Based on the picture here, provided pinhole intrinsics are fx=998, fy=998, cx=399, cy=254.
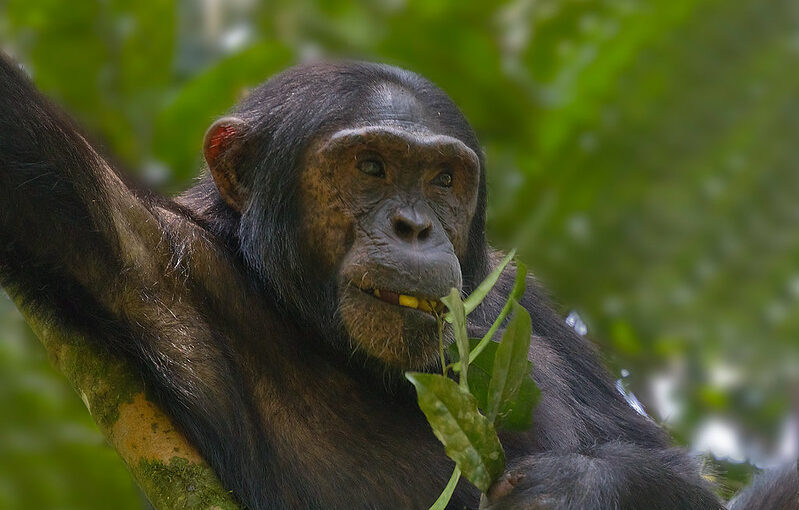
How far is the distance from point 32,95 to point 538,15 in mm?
4695

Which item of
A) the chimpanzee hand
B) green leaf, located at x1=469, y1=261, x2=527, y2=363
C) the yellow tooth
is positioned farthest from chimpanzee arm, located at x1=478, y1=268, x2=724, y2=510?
the yellow tooth

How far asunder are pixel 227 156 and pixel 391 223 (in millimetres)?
1232

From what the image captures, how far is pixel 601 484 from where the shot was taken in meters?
4.66

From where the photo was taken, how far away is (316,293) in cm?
531

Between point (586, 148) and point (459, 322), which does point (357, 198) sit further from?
point (459, 322)

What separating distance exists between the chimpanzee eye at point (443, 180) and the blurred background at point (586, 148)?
0.54 m

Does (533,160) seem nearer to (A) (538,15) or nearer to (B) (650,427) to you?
(A) (538,15)

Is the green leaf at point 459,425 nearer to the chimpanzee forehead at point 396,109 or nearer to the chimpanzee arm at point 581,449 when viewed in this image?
the chimpanzee arm at point 581,449

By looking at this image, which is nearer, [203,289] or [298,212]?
[203,289]

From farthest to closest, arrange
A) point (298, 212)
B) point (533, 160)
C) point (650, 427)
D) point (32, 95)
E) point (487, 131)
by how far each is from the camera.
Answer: point (487, 131) → point (533, 160) → point (650, 427) → point (298, 212) → point (32, 95)

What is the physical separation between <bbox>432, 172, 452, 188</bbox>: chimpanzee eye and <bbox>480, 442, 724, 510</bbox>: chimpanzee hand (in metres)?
1.58

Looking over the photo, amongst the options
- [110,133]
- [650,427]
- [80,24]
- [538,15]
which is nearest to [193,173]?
[110,133]

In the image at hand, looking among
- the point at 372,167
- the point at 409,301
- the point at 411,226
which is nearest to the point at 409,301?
A: the point at 409,301

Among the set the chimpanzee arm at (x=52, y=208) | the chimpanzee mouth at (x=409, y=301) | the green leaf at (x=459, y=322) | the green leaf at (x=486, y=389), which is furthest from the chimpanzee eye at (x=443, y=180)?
the chimpanzee arm at (x=52, y=208)
